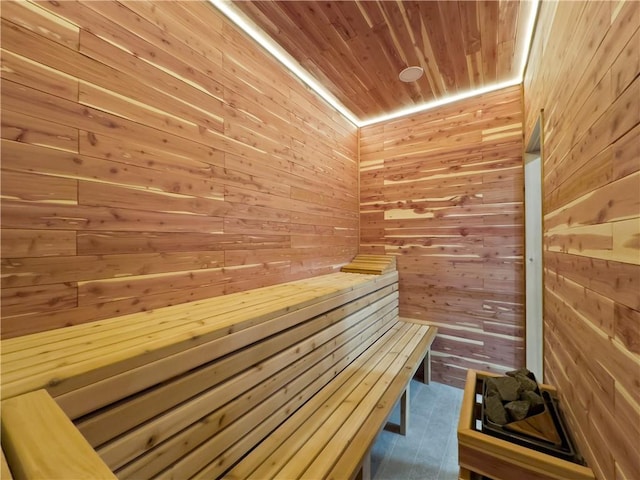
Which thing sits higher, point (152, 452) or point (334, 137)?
point (334, 137)

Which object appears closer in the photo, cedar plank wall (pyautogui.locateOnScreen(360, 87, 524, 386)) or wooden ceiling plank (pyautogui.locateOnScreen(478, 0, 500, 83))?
wooden ceiling plank (pyautogui.locateOnScreen(478, 0, 500, 83))

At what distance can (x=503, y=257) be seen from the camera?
284 centimetres

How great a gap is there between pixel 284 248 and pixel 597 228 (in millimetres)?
1998

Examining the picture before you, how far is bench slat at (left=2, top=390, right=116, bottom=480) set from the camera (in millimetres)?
535

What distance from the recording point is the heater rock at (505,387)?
4.71ft

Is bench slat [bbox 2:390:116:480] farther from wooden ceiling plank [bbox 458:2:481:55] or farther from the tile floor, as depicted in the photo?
wooden ceiling plank [bbox 458:2:481:55]

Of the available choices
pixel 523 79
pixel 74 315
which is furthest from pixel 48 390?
pixel 523 79

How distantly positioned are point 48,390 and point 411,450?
91.6 inches

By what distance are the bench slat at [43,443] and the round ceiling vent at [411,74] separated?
312 centimetres

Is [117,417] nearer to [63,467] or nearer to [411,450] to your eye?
[63,467]

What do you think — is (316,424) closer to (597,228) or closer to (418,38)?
(597,228)

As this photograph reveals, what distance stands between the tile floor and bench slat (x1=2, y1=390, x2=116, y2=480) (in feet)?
6.36

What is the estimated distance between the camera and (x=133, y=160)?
1.44 meters

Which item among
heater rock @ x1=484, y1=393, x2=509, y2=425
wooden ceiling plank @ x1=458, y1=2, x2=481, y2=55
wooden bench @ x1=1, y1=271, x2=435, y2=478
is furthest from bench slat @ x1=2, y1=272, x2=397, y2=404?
wooden ceiling plank @ x1=458, y1=2, x2=481, y2=55
